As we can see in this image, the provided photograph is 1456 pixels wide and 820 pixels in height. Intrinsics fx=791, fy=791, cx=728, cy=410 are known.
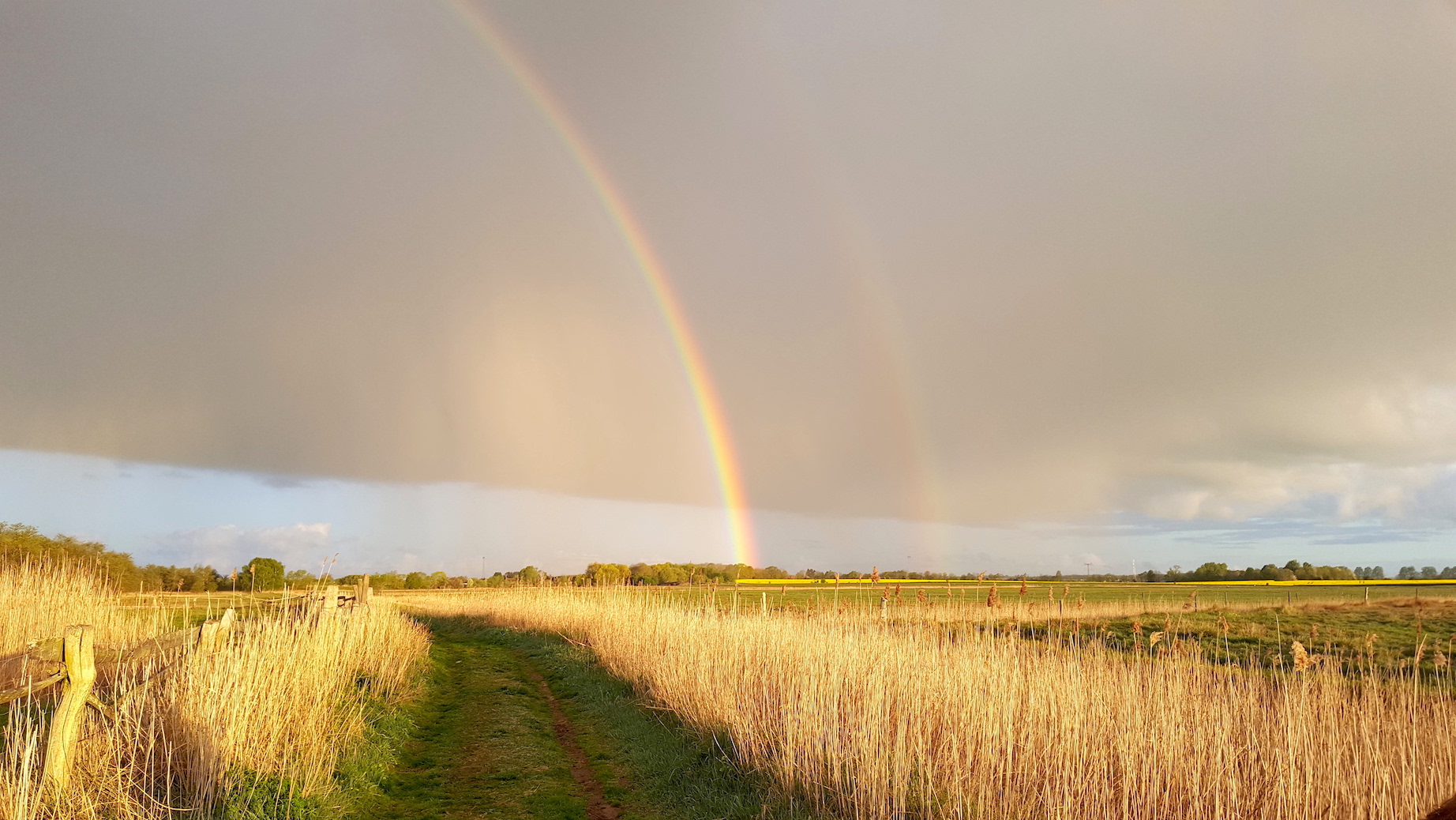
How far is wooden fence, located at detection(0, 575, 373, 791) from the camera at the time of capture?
17.5 ft

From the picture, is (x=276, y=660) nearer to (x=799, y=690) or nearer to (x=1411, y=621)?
(x=799, y=690)

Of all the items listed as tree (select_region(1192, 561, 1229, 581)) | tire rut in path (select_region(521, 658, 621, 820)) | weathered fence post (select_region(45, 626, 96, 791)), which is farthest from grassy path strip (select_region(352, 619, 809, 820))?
tree (select_region(1192, 561, 1229, 581))

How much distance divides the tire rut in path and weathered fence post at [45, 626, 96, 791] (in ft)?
13.2

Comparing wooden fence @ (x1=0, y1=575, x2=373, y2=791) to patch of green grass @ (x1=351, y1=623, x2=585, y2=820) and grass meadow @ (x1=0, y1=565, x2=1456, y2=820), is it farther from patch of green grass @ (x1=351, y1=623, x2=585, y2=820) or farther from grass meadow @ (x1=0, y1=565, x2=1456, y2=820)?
patch of green grass @ (x1=351, y1=623, x2=585, y2=820)

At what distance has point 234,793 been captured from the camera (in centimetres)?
636

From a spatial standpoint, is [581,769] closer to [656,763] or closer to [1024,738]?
[656,763]

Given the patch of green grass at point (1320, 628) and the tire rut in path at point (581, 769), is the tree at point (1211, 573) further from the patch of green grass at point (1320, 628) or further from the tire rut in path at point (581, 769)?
the tire rut in path at point (581, 769)

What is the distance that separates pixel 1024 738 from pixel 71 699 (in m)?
7.62

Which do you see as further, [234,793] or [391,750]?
[391,750]

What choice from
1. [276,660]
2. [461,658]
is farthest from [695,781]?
[461,658]

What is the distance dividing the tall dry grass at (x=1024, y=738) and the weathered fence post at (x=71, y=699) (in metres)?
5.46

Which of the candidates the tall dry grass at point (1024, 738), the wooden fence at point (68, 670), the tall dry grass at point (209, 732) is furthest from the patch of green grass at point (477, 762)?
the wooden fence at point (68, 670)

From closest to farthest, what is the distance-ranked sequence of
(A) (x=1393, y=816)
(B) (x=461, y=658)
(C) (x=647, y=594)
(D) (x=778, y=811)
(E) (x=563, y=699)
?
(A) (x=1393, y=816)
(D) (x=778, y=811)
(E) (x=563, y=699)
(B) (x=461, y=658)
(C) (x=647, y=594)

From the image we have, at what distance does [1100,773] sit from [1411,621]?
1451 inches
